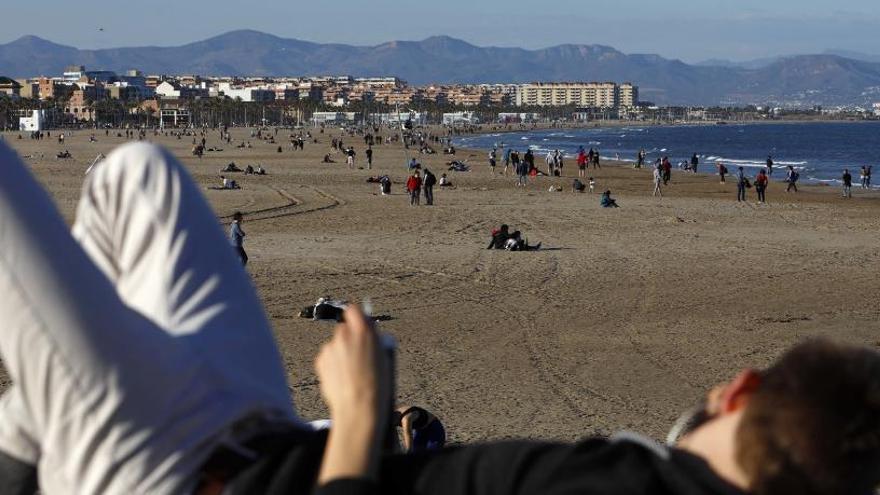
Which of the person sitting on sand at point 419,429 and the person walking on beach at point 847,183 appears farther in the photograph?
the person walking on beach at point 847,183

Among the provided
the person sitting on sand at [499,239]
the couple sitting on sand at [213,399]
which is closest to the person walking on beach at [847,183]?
the person sitting on sand at [499,239]

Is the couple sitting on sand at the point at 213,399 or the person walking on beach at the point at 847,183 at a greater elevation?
the couple sitting on sand at the point at 213,399

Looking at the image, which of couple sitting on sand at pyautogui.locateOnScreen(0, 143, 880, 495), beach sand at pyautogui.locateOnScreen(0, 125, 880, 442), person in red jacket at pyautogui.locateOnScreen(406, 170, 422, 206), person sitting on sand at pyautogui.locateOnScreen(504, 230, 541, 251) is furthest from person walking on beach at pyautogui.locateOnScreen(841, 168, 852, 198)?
couple sitting on sand at pyautogui.locateOnScreen(0, 143, 880, 495)

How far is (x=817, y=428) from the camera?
1.39m

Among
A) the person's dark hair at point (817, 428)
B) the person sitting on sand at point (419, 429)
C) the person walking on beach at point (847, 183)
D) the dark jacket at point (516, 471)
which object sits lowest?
the person walking on beach at point (847, 183)

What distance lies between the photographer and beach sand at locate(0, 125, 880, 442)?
1098 centimetres

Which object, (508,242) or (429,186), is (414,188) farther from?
(508,242)

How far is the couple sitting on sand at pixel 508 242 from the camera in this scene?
2172cm

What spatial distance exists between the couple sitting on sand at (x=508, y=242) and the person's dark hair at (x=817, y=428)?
20248 millimetres

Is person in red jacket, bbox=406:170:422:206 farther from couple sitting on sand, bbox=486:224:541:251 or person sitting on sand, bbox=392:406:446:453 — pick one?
person sitting on sand, bbox=392:406:446:453

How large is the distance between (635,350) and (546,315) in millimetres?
2317

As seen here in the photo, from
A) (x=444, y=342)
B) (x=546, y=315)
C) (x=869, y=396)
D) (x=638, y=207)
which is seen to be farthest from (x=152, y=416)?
(x=638, y=207)

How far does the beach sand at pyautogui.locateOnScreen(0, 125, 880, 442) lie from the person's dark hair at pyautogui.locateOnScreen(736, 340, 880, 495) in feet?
25.5

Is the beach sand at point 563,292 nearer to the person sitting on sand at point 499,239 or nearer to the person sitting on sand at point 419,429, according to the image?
the person sitting on sand at point 499,239
